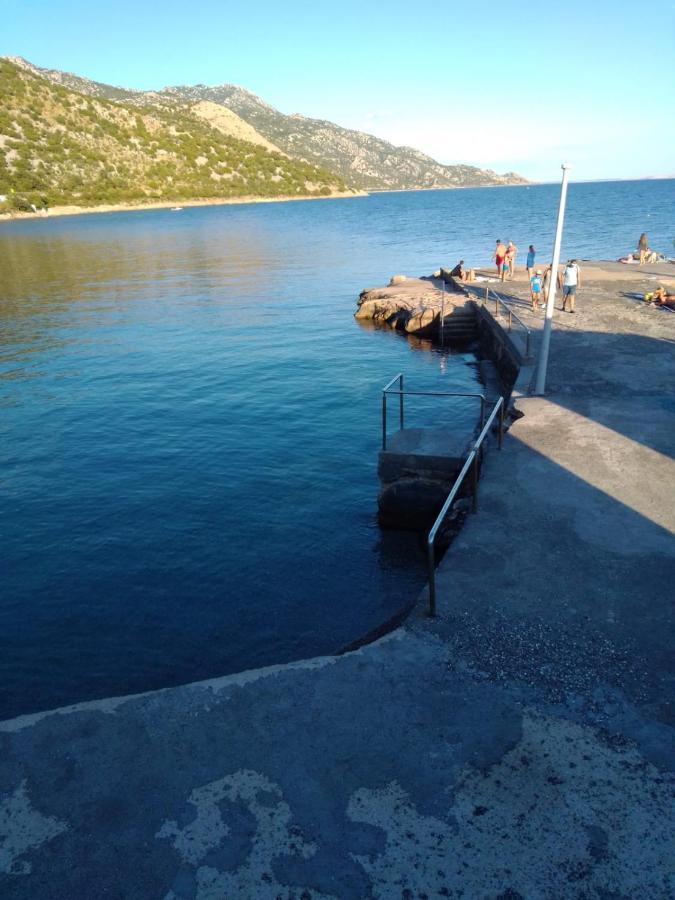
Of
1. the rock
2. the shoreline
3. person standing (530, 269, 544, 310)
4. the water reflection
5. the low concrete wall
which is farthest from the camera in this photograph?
the shoreline

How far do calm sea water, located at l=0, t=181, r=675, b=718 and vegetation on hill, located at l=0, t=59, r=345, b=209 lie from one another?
9882cm

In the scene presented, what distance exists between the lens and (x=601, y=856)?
441 centimetres

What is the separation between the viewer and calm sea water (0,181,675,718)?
32.6 feet

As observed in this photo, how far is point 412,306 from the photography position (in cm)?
3133

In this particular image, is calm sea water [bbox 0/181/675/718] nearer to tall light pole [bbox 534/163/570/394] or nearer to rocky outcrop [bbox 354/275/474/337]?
rocky outcrop [bbox 354/275/474/337]

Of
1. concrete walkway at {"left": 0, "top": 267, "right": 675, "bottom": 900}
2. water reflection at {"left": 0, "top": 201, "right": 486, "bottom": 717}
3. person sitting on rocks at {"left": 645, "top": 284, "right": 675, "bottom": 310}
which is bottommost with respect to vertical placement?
water reflection at {"left": 0, "top": 201, "right": 486, "bottom": 717}

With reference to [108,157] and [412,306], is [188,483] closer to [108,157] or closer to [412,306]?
[412,306]

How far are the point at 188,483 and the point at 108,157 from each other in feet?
486

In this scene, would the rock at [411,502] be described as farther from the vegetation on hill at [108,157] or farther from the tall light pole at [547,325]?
the vegetation on hill at [108,157]

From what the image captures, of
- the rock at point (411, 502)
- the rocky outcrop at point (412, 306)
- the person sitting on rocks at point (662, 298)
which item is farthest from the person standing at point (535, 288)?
the rock at point (411, 502)

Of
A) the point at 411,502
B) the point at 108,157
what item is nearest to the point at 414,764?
the point at 411,502

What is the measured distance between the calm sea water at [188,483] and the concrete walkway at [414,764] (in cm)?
340

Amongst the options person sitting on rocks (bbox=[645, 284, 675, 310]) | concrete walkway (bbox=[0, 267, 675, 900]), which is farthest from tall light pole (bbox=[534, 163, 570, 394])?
person sitting on rocks (bbox=[645, 284, 675, 310])

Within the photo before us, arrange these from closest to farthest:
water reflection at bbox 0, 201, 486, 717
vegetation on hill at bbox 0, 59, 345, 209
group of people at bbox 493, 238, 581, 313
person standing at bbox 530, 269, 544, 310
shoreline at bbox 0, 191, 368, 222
→ water reflection at bbox 0, 201, 486, 717
group of people at bbox 493, 238, 581, 313
person standing at bbox 530, 269, 544, 310
shoreline at bbox 0, 191, 368, 222
vegetation on hill at bbox 0, 59, 345, 209
